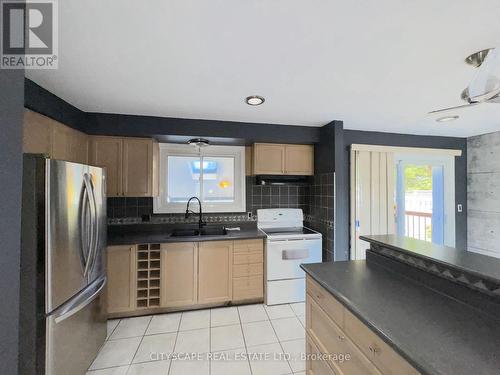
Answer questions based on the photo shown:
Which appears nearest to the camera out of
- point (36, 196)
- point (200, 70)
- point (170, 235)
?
point (36, 196)

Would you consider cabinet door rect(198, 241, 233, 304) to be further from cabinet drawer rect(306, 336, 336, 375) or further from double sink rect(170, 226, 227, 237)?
cabinet drawer rect(306, 336, 336, 375)

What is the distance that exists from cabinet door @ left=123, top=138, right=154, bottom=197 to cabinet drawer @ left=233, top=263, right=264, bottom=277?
1.41 meters

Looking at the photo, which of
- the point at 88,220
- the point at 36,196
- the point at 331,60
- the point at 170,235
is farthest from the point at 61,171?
the point at 331,60

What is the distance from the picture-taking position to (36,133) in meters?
1.74

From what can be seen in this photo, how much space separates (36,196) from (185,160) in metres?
1.94

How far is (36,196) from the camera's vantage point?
1.31 m

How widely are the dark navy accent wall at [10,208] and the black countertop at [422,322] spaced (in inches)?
56.3

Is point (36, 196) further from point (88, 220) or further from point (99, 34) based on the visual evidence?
point (99, 34)

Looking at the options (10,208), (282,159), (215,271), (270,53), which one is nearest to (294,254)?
(215,271)

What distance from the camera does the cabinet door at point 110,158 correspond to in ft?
8.34

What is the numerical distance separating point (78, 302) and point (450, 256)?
8.07 ft

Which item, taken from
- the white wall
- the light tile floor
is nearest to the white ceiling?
the white wall

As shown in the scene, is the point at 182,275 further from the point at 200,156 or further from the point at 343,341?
the point at 343,341

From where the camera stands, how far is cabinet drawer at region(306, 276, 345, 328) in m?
1.24
